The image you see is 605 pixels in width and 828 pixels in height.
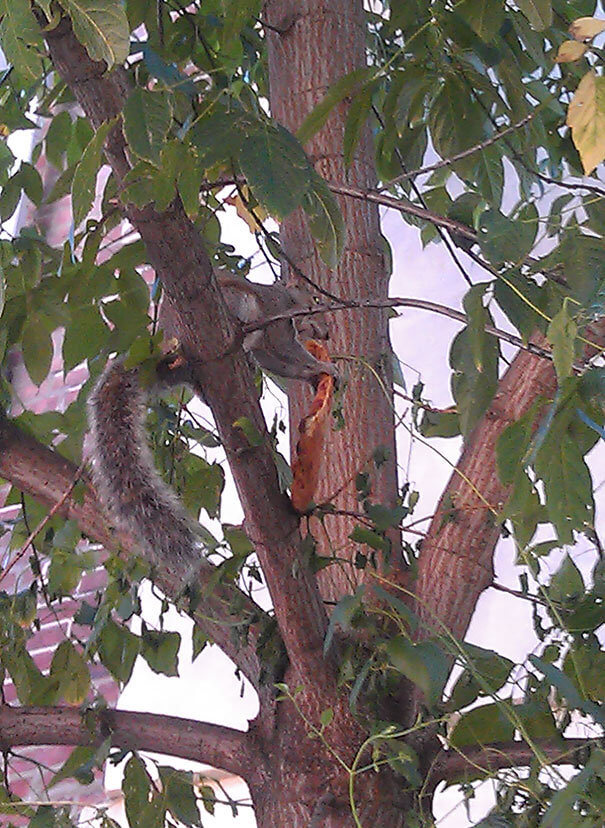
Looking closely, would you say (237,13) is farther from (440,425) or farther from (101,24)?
(440,425)

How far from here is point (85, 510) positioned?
0.94 metres

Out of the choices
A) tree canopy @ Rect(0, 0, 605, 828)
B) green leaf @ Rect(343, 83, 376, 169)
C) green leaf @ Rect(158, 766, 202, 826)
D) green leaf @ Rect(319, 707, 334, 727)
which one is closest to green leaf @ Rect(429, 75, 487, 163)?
tree canopy @ Rect(0, 0, 605, 828)

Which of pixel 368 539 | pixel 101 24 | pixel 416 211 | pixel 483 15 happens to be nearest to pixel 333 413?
pixel 368 539

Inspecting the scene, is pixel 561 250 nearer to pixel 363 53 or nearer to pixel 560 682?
pixel 560 682

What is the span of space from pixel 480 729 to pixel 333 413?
0.85 ft

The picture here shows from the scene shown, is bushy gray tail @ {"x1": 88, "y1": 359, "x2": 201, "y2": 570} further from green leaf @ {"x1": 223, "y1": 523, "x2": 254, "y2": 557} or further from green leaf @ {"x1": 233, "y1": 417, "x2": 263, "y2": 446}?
green leaf @ {"x1": 223, "y1": 523, "x2": 254, "y2": 557}

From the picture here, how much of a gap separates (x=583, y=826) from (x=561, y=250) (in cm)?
34

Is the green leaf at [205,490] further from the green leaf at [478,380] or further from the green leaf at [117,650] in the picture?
the green leaf at [478,380]

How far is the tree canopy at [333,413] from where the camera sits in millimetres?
612

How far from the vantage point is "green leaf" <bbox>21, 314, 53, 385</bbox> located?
0.93 m

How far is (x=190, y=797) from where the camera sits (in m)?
0.90

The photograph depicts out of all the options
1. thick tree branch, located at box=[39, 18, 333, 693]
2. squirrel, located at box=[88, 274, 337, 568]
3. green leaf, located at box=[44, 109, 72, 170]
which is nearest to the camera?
thick tree branch, located at box=[39, 18, 333, 693]

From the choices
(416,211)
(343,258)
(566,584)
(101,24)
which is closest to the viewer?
(101,24)

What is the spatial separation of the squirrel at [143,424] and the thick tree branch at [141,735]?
202 millimetres
